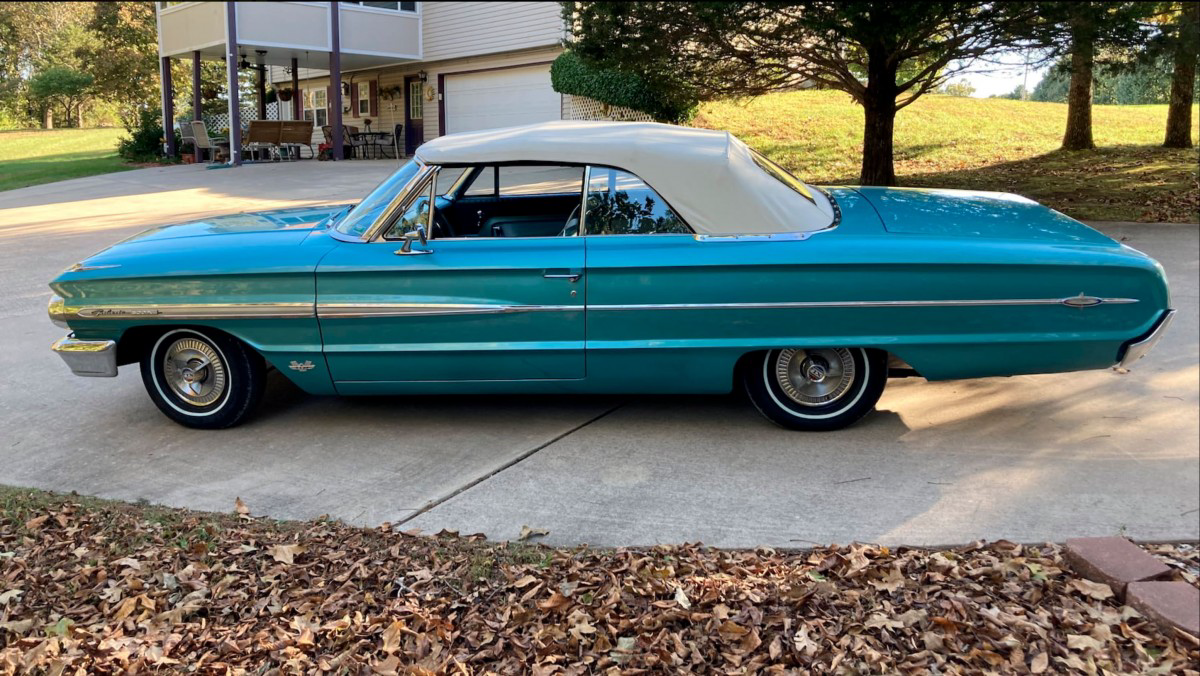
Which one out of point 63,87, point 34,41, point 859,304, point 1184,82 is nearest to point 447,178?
point 859,304

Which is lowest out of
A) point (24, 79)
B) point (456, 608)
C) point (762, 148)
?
point (456, 608)

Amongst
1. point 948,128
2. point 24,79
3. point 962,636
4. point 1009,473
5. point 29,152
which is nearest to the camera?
point 962,636

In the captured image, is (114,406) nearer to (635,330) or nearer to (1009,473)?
(635,330)

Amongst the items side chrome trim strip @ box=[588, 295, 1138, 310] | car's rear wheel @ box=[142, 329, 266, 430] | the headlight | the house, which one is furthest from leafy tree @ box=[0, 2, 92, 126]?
side chrome trim strip @ box=[588, 295, 1138, 310]

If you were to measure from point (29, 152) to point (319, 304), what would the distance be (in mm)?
29348

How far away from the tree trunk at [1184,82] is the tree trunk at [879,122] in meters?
3.42

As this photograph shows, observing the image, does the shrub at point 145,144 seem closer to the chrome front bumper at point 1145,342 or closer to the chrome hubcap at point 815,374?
the chrome hubcap at point 815,374

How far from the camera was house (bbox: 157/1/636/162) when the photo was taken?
68.6 feet

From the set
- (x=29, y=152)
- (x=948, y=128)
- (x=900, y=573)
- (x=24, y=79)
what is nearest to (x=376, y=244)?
(x=900, y=573)

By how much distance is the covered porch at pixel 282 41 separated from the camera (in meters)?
20.8

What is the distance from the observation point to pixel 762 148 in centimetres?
1698

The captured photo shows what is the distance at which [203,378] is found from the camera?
5.11m

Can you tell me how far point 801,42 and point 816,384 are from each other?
8677 millimetres

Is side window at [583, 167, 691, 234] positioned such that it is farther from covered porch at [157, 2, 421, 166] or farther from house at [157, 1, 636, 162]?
covered porch at [157, 2, 421, 166]
